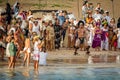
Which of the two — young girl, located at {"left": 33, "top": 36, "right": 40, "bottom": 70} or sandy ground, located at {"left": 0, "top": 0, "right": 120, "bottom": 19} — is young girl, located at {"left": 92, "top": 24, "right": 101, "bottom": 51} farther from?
young girl, located at {"left": 33, "top": 36, "right": 40, "bottom": 70}

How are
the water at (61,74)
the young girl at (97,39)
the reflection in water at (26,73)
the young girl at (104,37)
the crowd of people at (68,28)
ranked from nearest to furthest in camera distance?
the water at (61,74)
the reflection in water at (26,73)
the crowd of people at (68,28)
the young girl at (97,39)
the young girl at (104,37)

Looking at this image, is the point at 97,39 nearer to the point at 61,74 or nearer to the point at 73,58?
the point at 73,58

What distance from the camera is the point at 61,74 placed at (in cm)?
2106

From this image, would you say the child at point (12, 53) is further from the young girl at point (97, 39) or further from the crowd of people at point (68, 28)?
the young girl at point (97, 39)

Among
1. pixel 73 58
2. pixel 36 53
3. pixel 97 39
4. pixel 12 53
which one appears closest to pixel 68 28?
pixel 97 39

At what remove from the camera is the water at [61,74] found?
20003 millimetres

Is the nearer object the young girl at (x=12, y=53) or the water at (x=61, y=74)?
the water at (x=61, y=74)

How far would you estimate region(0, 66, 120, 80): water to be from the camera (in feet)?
65.6

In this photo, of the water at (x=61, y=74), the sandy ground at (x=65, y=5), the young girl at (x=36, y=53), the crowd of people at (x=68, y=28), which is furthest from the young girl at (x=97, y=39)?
the young girl at (x=36, y=53)

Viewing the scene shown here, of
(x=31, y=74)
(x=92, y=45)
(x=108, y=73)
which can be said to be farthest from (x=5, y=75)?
(x=92, y=45)

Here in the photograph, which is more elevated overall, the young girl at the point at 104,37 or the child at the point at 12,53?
the young girl at the point at 104,37

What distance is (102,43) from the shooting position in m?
31.5

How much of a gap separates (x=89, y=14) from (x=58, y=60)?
6.65 m

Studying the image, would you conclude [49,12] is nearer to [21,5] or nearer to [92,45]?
[21,5]
